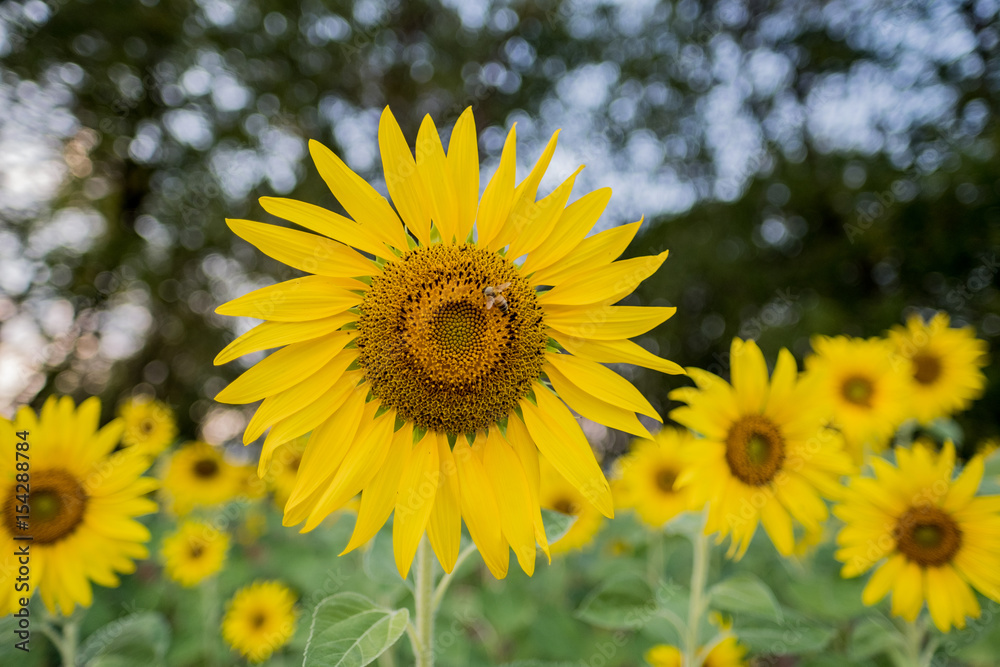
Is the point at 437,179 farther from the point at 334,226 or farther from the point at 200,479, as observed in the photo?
the point at 200,479

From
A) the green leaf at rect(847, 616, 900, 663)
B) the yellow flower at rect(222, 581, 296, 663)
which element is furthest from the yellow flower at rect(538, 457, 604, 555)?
the yellow flower at rect(222, 581, 296, 663)

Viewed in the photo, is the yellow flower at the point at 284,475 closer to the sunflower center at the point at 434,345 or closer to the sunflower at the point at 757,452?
the sunflower center at the point at 434,345

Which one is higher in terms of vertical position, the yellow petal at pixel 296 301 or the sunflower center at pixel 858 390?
the sunflower center at pixel 858 390

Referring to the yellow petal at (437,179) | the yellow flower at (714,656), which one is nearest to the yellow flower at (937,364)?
the yellow flower at (714,656)

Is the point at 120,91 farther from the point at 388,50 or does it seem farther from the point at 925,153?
the point at 925,153

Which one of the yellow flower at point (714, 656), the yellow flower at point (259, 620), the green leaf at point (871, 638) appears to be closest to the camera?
the green leaf at point (871, 638)

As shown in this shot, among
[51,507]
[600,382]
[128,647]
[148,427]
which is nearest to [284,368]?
[600,382]
